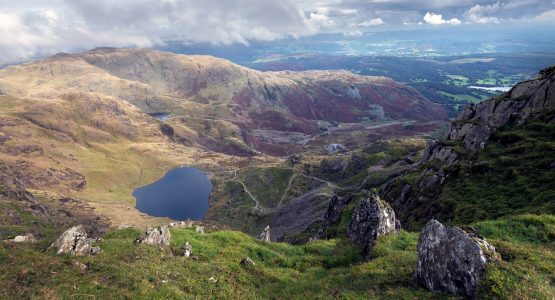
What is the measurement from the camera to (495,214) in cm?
5272

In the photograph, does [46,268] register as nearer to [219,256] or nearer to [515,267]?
[219,256]

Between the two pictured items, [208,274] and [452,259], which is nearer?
[452,259]

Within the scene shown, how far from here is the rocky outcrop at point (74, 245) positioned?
31.3 metres

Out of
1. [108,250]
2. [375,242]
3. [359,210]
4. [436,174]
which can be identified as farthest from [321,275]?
[436,174]

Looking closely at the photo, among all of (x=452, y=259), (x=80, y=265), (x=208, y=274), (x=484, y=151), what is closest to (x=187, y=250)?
(x=208, y=274)

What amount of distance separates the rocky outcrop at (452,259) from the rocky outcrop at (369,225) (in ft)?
27.5

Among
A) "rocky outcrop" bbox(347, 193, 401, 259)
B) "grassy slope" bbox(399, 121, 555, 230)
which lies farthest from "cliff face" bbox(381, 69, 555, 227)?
"rocky outcrop" bbox(347, 193, 401, 259)

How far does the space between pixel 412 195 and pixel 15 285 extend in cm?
7787

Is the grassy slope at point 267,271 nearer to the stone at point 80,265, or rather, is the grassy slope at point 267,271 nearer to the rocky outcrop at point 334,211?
the stone at point 80,265

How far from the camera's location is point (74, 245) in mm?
32062

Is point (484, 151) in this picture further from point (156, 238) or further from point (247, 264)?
point (156, 238)

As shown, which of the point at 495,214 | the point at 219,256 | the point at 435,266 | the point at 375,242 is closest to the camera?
the point at 435,266

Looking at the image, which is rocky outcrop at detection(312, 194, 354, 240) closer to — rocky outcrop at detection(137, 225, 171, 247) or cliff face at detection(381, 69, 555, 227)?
cliff face at detection(381, 69, 555, 227)

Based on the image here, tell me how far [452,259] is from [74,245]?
29301mm
